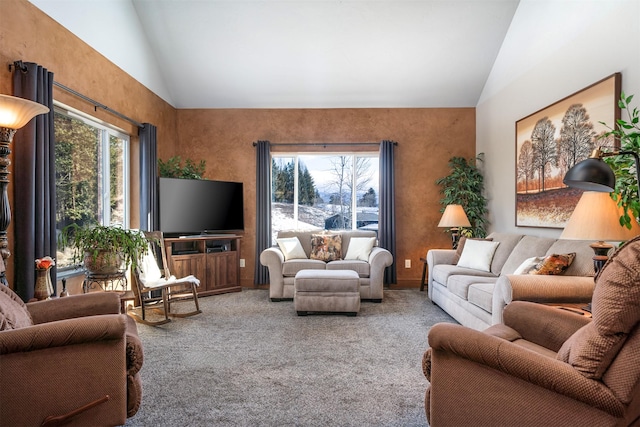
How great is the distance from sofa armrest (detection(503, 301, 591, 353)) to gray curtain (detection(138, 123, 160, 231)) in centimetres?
412

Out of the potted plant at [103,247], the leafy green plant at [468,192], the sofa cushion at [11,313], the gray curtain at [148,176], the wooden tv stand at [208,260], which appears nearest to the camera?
the sofa cushion at [11,313]

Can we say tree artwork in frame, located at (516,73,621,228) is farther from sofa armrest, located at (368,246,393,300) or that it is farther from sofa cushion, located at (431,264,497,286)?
sofa armrest, located at (368,246,393,300)

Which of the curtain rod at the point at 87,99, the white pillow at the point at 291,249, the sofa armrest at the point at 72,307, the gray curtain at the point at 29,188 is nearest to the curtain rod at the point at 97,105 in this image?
the curtain rod at the point at 87,99

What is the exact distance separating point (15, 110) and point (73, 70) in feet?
4.60

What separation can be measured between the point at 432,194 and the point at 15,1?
16.9ft

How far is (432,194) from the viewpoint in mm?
5809

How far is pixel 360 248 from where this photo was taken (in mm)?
5184

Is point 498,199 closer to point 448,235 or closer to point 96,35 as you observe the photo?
point 448,235

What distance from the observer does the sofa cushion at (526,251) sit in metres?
3.53

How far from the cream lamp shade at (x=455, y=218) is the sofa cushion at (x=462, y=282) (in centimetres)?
124

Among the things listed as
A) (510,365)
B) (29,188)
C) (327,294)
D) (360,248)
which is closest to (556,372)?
(510,365)

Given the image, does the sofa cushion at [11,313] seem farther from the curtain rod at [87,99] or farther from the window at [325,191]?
the window at [325,191]

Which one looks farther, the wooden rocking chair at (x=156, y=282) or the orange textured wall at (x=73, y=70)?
the wooden rocking chair at (x=156, y=282)

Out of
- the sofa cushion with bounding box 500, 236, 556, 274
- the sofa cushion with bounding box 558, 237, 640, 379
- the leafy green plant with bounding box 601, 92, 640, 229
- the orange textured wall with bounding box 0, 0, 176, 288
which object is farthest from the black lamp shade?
the orange textured wall with bounding box 0, 0, 176, 288
